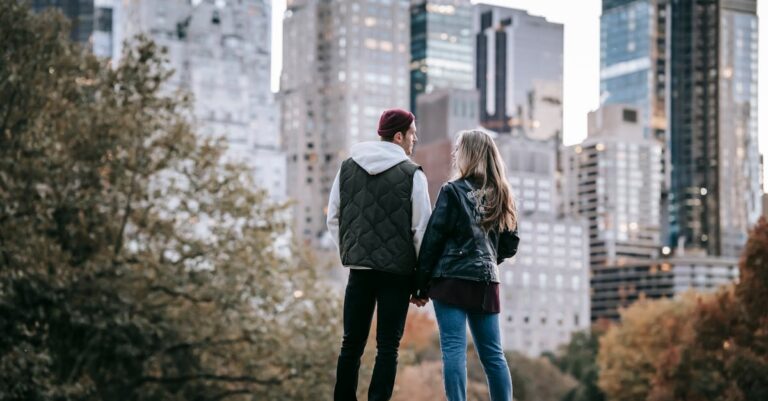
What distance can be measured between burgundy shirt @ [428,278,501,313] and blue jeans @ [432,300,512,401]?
77 mm

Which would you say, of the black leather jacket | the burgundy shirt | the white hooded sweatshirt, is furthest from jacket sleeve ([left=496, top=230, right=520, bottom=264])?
the white hooded sweatshirt

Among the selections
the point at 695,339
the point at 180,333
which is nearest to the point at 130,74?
the point at 180,333

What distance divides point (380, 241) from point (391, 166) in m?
0.60

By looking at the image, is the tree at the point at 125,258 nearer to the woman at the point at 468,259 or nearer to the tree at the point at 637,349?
the woman at the point at 468,259

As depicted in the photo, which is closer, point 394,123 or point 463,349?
point 463,349

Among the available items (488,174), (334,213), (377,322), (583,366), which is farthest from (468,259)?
(583,366)

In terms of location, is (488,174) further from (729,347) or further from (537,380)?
(537,380)

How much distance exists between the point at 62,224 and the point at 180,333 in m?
3.70

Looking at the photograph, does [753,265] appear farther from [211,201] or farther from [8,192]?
[8,192]

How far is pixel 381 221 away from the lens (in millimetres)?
10758

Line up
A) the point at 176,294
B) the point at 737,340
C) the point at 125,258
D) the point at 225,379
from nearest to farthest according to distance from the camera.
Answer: the point at 125,258 → the point at 176,294 → the point at 225,379 → the point at 737,340

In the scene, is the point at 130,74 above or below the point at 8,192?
above

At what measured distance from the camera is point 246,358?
3406 cm

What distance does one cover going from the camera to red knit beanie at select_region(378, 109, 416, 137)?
1107 cm
